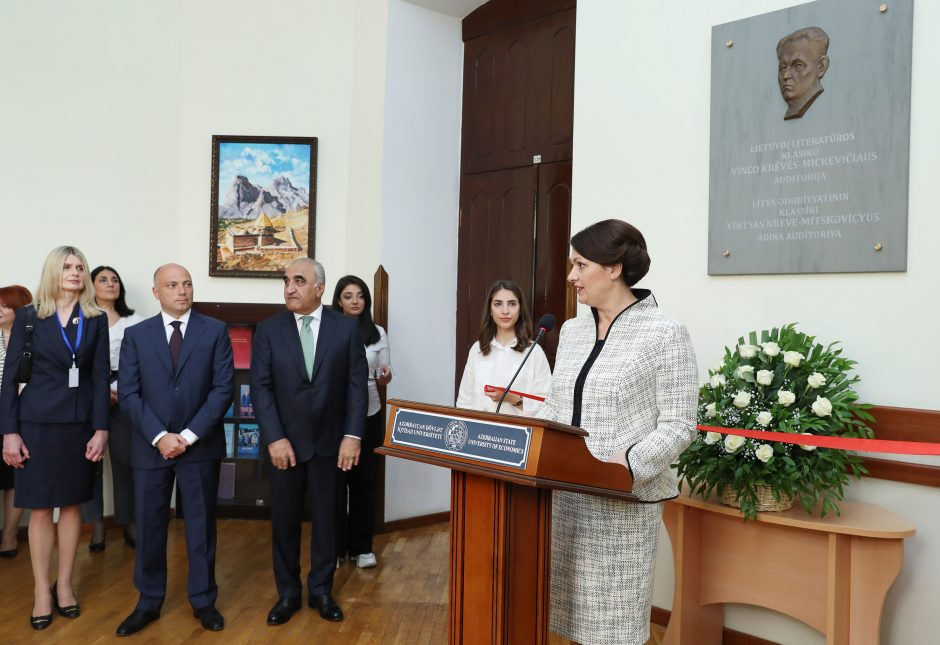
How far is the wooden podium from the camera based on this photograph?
1.85m

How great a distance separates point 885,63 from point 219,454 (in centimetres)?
323

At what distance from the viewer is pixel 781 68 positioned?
Result: 3.26 m

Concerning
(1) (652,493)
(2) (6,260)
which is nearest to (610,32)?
(1) (652,493)

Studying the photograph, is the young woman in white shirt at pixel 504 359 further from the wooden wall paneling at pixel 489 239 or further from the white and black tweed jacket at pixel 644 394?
the white and black tweed jacket at pixel 644 394

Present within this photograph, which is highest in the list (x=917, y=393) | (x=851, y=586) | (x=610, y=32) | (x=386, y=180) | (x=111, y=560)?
(x=610, y=32)

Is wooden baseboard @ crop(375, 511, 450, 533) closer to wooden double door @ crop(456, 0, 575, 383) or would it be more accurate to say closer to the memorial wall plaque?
wooden double door @ crop(456, 0, 575, 383)

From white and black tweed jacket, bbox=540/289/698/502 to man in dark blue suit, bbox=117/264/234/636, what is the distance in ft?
6.74

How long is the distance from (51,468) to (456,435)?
8.17 ft

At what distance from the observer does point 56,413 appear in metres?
3.60

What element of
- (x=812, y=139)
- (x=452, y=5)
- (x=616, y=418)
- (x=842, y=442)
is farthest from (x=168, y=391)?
(x=452, y=5)

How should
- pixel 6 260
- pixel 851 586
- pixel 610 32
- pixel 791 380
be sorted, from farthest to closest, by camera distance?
pixel 6 260, pixel 610 32, pixel 791 380, pixel 851 586

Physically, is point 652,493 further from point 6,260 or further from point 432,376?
point 6,260

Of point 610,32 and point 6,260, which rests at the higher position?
point 610,32

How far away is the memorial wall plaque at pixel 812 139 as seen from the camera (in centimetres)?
296
